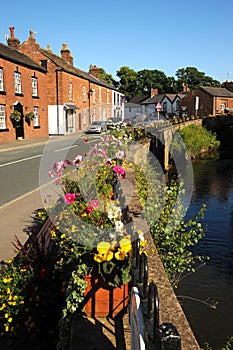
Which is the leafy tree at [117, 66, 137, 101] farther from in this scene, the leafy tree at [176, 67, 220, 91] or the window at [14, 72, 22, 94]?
the window at [14, 72, 22, 94]

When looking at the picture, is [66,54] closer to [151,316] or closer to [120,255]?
[120,255]

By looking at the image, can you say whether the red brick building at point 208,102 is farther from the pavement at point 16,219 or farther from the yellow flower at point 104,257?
the yellow flower at point 104,257

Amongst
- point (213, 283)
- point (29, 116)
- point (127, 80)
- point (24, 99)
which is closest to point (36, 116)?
point (29, 116)

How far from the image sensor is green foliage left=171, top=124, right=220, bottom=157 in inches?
1054

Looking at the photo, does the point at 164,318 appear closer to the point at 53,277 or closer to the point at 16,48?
the point at 53,277

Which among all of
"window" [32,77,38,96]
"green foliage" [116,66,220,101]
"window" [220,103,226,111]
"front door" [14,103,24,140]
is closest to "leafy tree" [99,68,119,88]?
"green foliage" [116,66,220,101]

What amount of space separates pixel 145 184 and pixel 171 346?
6.75 m

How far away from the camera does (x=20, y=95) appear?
25766 millimetres

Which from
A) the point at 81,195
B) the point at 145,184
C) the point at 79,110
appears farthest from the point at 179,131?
the point at 81,195

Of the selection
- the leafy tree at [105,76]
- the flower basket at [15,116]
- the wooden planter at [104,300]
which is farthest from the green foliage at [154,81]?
the wooden planter at [104,300]

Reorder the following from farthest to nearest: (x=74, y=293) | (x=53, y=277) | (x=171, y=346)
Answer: (x=53, y=277)
(x=74, y=293)
(x=171, y=346)

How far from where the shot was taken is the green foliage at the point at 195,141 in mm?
26766

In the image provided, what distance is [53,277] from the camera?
126 inches

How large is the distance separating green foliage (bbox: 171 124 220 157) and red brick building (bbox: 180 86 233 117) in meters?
15.2
